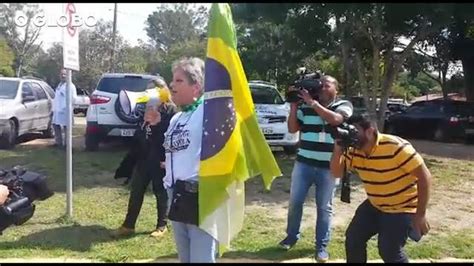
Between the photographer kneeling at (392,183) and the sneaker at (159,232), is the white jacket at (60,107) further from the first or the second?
the photographer kneeling at (392,183)

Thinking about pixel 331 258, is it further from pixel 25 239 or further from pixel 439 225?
pixel 25 239

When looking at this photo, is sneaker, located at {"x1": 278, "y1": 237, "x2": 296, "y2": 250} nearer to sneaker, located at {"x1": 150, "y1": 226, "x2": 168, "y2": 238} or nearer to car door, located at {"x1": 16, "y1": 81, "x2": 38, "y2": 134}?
sneaker, located at {"x1": 150, "y1": 226, "x2": 168, "y2": 238}

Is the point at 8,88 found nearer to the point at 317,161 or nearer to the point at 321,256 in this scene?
the point at 317,161

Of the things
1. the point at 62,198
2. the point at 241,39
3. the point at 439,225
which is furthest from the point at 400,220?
the point at 241,39

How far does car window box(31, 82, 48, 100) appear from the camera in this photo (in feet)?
45.0

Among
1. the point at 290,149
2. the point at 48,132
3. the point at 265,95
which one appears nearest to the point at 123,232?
the point at 290,149

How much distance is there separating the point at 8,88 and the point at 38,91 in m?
1.17

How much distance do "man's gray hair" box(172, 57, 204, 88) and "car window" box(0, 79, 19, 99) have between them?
9.74 m

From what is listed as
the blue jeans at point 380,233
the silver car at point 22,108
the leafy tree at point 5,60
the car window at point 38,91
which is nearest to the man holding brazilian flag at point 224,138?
the blue jeans at point 380,233

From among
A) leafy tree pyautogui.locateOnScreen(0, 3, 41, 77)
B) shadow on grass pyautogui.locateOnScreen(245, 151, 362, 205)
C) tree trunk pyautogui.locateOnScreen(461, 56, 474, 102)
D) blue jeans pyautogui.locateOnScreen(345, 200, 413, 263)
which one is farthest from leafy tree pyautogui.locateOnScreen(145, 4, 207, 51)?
blue jeans pyautogui.locateOnScreen(345, 200, 413, 263)

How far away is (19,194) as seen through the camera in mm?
3900

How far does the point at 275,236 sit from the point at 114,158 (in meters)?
5.48

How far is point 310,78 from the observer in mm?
5285

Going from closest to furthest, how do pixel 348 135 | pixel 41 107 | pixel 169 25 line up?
1. pixel 348 135
2. pixel 41 107
3. pixel 169 25
